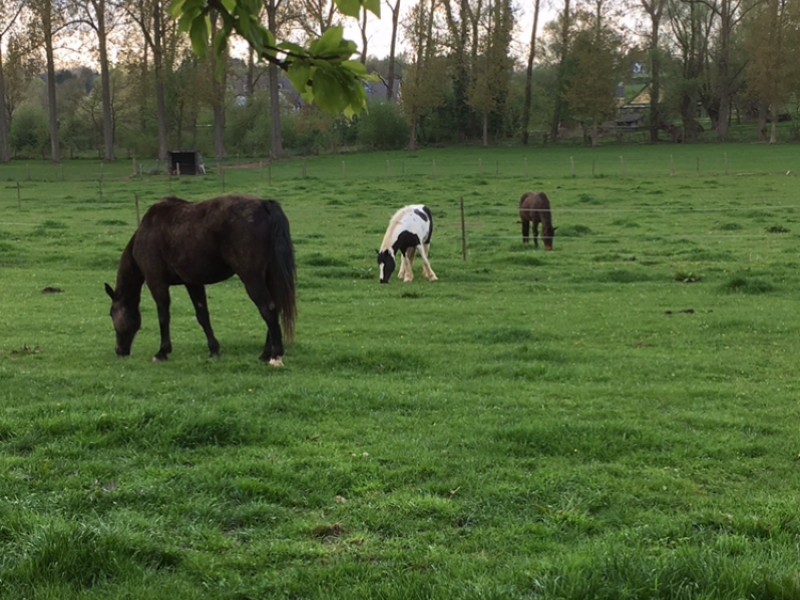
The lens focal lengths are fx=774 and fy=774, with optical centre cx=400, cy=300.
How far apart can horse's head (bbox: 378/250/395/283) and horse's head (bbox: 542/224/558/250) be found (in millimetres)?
5174

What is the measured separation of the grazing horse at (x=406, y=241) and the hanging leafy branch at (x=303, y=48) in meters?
12.7

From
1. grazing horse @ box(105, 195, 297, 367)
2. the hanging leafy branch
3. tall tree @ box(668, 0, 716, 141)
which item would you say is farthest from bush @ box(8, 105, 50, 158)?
the hanging leafy branch

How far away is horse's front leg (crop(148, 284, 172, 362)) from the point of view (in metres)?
9.43

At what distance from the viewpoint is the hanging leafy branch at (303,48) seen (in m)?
2.50

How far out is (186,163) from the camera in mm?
48844

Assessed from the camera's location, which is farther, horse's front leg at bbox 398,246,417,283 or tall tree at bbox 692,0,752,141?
tall tree at bbox 692,0,752,141

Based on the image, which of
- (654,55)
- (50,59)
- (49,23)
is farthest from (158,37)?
(654,55)

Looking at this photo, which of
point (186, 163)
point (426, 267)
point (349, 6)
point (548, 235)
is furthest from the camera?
point (186, 163)

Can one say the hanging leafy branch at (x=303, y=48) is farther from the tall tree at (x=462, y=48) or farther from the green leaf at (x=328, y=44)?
the tall tree at (x=462, y=48)

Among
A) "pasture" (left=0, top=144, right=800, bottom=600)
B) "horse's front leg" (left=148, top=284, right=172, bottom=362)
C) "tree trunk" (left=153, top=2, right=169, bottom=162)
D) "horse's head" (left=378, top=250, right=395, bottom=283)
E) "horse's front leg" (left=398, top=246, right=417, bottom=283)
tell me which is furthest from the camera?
"tree trunk" (left=153, top=2, right=169, bottom=162)

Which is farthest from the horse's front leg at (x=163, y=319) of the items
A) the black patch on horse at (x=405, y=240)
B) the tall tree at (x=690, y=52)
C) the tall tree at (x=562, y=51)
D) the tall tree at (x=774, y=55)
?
the tall tree at (x=690, y=52)

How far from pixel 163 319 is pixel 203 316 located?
0.49 metres

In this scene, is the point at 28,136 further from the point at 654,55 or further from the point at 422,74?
the point at 654,55

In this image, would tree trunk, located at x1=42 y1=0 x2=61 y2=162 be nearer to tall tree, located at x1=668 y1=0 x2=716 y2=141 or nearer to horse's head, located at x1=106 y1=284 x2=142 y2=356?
tall tree, located at x1=668 y1=0 x2=716 y2=141
